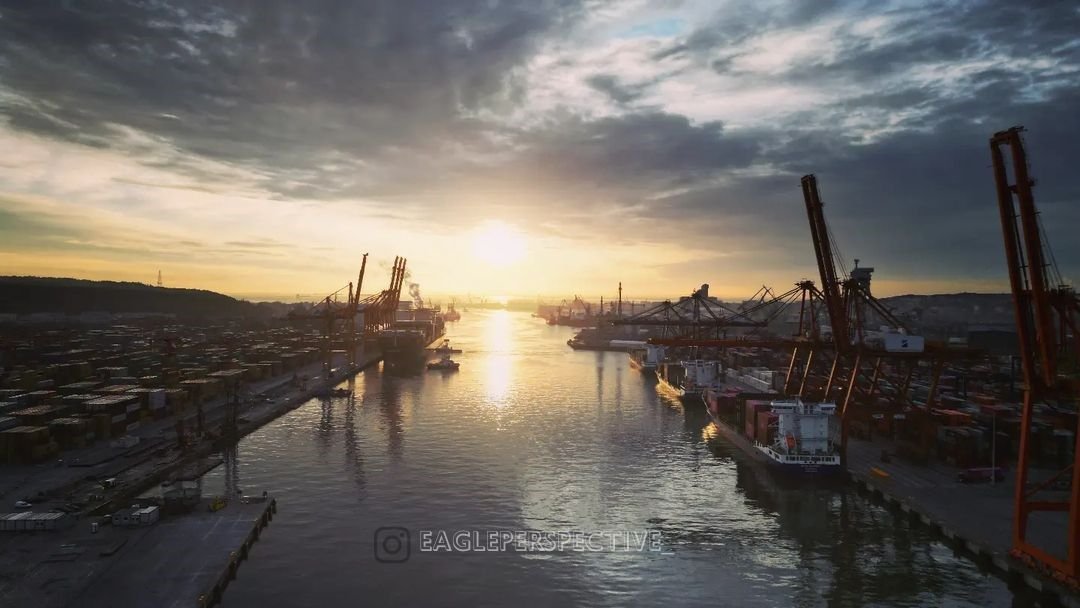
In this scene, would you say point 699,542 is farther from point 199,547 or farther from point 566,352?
point 566,352

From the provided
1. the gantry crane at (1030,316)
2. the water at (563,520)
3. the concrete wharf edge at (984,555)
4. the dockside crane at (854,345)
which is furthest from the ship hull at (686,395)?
the gantry crane at (1030,316)

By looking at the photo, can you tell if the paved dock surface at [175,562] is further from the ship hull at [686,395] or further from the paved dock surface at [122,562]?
the ship hull at [686,395]

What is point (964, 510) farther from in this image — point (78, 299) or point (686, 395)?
point (78, 299)

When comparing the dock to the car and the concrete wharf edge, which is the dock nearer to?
the concrete wharf edge

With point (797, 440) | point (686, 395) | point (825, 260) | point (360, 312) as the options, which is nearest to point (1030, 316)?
point (797, 440)

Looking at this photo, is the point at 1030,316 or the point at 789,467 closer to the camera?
the point at 1030,316
